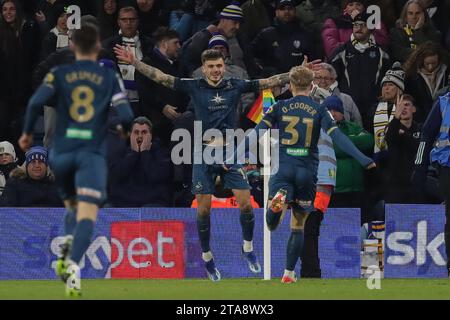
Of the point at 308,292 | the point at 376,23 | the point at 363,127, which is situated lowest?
the point at 308,292

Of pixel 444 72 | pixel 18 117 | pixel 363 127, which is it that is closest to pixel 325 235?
pixel 363 127

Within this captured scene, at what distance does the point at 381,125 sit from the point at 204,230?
13.3ft

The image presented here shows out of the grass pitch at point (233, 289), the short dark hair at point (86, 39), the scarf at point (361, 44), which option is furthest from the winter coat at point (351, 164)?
the short dark hair at point (86, 39)

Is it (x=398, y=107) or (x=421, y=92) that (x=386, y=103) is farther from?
(x=421, y=92)

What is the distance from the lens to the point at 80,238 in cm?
1311

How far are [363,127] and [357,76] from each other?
828 mm

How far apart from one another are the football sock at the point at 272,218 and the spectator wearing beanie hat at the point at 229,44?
507 centimetres

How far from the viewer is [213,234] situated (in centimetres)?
1912

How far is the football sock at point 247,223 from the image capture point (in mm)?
17328

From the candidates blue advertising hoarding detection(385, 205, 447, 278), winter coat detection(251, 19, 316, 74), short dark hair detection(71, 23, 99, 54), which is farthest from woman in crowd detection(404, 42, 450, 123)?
short dark hair detection(71, 23, 99, 54)

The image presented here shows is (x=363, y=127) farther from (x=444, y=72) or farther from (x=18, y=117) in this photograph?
(x=18, y=117)

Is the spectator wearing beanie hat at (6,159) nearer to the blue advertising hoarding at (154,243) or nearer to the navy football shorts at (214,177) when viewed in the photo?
the blue advertising hoarding at (154,243)

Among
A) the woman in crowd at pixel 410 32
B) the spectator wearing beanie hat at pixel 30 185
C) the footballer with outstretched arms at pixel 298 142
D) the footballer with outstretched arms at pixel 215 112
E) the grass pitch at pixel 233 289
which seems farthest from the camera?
the woman in crowd at pixel 410 32

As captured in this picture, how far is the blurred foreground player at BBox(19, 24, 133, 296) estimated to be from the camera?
43.2 ft
